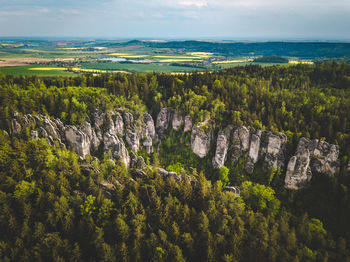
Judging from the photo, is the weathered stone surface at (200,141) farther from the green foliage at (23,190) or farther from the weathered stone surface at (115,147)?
the green foliage at (23,190)

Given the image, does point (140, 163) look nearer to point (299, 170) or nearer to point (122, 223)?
point (122, 223)

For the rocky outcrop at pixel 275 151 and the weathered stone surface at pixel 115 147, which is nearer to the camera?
the weathered stone surface at pixel 115 147

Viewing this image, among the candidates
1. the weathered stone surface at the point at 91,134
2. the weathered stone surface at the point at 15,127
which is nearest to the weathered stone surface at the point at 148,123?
the weathered stone surface at the point at 91,134

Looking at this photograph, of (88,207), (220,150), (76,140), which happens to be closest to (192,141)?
(220,150)

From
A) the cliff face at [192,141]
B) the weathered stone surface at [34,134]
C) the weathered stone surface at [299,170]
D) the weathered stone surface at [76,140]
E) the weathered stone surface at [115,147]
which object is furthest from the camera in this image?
the weathered stone surface at [115,147]

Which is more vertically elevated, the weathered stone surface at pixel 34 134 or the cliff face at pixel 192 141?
the weathered stone surface at pixel 34 134

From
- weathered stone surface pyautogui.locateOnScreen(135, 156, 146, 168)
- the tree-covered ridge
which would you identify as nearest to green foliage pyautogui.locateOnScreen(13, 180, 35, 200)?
the tree-covered ridge

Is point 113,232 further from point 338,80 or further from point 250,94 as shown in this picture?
point 338,80
